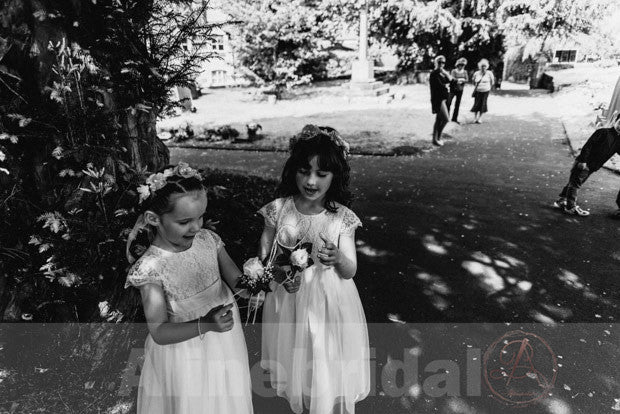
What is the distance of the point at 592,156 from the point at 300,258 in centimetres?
567

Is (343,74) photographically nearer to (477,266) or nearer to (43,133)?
(477,266)

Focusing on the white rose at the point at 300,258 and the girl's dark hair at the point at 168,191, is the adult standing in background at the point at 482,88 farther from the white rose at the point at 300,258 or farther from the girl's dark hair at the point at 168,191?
the girl's dark hair at the point at 168,191

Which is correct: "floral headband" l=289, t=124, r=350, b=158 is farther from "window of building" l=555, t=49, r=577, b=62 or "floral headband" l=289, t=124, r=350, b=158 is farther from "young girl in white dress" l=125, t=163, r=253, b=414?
"window of building" l=555, t=49, r=577, b=62

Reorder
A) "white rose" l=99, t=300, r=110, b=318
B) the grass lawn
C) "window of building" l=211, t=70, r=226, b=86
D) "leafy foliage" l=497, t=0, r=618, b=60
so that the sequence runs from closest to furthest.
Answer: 1. "white rose" l=99, t=300, r=110, b=318
2. the grass lawn
3. "leafy foliage" l=497, t=0, r=618, b=60
4. "window of building" l=211, t=70, r=226, b=86

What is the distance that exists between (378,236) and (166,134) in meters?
8.08

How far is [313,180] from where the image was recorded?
8.30ft

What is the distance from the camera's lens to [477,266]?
495cm

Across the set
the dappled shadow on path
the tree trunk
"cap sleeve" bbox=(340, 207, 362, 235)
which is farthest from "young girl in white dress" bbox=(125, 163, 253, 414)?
the dappled shadow on path

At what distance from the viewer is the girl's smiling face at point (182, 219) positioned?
206 centimetres

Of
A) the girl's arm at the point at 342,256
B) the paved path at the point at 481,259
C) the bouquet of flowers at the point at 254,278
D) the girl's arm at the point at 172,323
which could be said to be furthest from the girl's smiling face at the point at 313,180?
the paved path at the point at 481,259

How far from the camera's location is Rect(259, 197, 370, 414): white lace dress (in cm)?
266

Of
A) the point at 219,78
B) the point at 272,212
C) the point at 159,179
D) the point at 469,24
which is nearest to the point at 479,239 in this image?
the point at 272,212

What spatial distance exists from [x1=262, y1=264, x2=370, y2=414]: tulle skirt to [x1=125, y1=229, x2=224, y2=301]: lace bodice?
1.90ft

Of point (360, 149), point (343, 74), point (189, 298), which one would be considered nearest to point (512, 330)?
point (189, 298)
